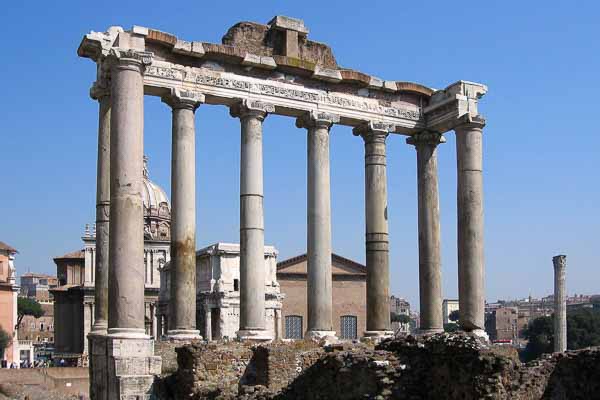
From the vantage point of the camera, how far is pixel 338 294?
207ft

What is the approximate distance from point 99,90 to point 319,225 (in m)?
6.15

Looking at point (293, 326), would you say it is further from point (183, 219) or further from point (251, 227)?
point (183, 219)

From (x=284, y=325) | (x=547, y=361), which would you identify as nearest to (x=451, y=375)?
(x=547, y=361)

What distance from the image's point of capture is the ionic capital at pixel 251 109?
2039 centimetres

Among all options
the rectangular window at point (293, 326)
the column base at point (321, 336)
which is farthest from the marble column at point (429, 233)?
the rectangular window at point (293, 326)

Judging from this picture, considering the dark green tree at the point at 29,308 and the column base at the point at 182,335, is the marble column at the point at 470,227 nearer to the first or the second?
the column base at the point at 182,335

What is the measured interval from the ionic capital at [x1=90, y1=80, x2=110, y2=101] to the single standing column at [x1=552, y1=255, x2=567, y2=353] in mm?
30461

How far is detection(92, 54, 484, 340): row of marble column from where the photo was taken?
679 inches

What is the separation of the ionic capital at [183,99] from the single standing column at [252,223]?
1.28m

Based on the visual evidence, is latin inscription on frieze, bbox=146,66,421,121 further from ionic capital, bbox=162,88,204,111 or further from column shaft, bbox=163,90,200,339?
column shaft, bbox=163,90,200,339

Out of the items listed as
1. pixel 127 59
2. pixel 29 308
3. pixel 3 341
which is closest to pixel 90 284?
pixel 3 341

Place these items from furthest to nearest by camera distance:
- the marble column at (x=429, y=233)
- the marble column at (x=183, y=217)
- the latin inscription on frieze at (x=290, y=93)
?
1. the marble column at (x=429, y=233)
2. the latin inscription on frieze at (x=290, y=93)
3. the marble column at (x=183, y=217)

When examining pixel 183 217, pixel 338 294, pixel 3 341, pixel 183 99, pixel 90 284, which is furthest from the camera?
pixel 3 341

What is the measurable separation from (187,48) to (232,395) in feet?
27.0
